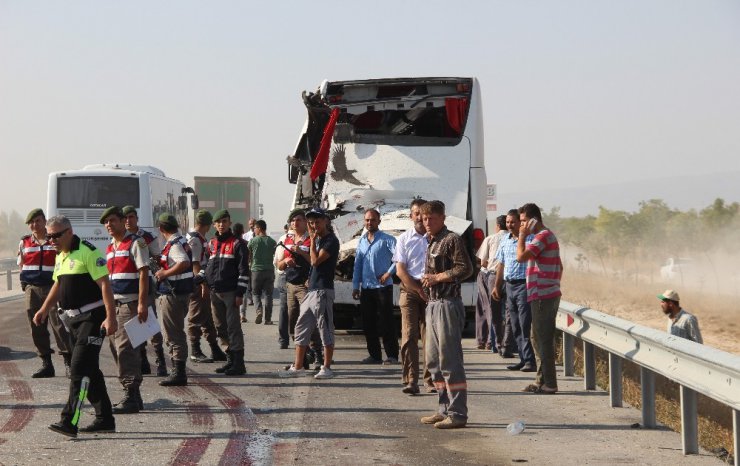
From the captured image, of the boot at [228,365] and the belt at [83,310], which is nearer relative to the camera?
the belt at [83,310]

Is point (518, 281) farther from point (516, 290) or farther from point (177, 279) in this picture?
point (177, 279)

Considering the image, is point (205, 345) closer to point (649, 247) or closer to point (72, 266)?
point (72, 266)

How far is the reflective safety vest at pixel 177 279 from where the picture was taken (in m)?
11.6

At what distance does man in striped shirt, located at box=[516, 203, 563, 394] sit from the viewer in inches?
432

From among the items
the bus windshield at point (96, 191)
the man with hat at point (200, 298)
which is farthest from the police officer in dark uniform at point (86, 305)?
the bus windshield at point (96, 191)

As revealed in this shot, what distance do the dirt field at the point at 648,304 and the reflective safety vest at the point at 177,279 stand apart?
13213 millimetres

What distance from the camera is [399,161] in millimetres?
17562

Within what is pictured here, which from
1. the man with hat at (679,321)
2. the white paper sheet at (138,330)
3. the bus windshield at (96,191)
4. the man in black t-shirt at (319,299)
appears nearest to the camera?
the white paper sheet at (138,330)

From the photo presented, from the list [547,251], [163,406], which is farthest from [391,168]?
[163,406]

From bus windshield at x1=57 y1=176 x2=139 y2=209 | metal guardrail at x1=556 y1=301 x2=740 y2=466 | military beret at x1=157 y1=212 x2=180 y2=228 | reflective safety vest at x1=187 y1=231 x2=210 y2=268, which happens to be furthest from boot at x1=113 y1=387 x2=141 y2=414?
bus windshield at x1=57 y1=176 x2=139 y2=209

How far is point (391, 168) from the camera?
17.5 meters

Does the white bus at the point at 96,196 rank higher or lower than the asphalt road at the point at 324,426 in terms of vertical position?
higher

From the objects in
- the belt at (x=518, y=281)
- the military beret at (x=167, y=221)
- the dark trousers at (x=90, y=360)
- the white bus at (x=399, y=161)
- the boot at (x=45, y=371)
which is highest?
the white bus at (x=399, y=161)

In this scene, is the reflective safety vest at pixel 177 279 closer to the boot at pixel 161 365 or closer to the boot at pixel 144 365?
the boot at pixel 161 365
